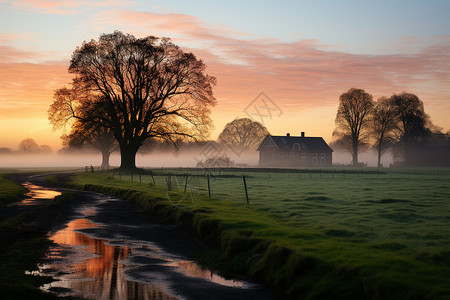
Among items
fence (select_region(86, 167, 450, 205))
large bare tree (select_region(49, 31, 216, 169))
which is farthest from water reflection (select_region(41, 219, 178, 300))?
large bare tree (select_region(49, 31, 216, 169))

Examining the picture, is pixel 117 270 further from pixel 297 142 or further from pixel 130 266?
pixel 297 142

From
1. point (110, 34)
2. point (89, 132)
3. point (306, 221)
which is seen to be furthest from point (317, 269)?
point (89, 132)

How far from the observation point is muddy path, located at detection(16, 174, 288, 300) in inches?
485

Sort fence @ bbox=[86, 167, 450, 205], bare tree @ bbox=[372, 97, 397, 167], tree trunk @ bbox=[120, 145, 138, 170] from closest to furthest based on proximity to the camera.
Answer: fence @ bbox=[86, 167, 450, 205] < tree trunk @ bbox=[120, 145, 138, 170] < bare tree @ bbox=[372, 97, 397, 167]

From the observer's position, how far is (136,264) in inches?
608

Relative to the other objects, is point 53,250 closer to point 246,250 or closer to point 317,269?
point 246,250

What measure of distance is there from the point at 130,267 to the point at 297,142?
114170 millimetres

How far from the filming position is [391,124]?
363ft

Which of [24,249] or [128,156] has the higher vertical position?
[128,156]

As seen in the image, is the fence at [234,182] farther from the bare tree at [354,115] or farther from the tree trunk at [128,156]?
the bare tree at [354,115]

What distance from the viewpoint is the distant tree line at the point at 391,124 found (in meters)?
110

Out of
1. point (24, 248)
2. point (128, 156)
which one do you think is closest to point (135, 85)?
point (128, 156)

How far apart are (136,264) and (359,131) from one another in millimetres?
103376

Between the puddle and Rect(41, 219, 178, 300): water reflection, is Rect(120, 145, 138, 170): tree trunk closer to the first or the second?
Rect(41, 219, 178, 300): water reflection
